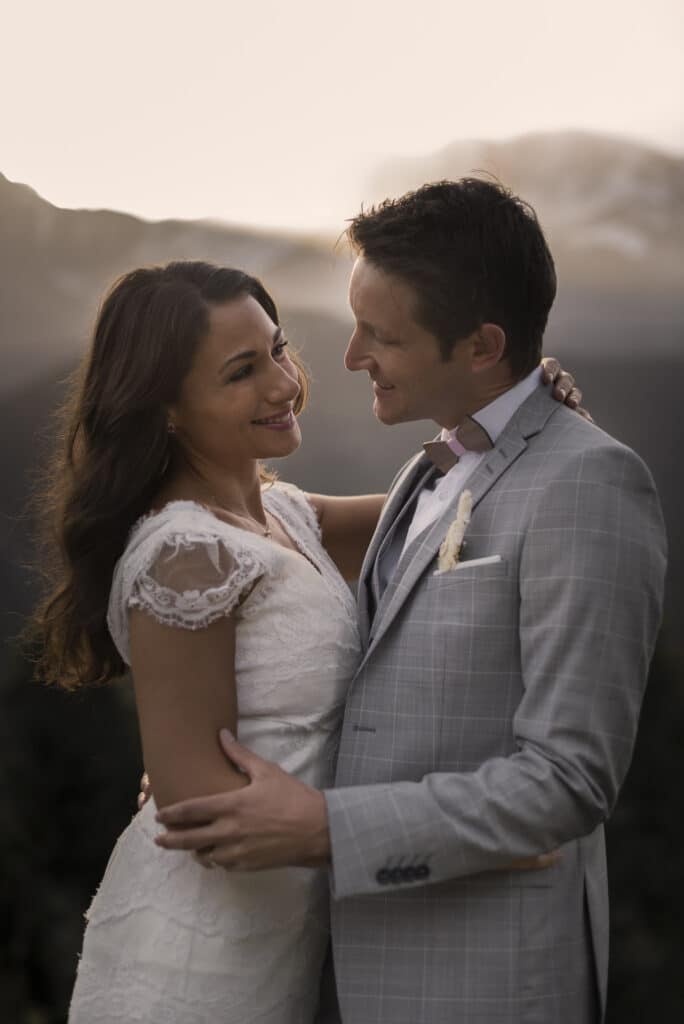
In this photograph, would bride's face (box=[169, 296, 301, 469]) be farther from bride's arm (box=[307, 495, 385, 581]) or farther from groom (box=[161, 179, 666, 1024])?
bride's arm (box=[307, 495, 385, 581])

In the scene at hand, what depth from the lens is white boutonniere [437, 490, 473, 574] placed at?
1.76 metres

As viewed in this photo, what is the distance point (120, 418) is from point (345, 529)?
68cm

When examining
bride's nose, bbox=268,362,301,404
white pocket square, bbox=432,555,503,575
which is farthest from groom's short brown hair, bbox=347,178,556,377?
white pocket square, bbox=432,555,503,575

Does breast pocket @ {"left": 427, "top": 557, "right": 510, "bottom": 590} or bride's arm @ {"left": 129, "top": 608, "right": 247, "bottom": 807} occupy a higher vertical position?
breast pocket @ {"left": 427, "top": 557, "right": 510, "bottom": 590}

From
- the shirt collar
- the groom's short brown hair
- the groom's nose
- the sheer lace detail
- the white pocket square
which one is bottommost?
the sheer lace detail

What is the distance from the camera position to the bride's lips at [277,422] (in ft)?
6.79

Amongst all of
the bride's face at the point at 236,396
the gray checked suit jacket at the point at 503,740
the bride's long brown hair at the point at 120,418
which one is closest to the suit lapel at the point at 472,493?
the gray checked suit jacket at the point at 503,740

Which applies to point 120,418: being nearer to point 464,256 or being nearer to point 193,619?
point 193,619

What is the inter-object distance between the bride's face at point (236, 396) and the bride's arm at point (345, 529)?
1.43 ft

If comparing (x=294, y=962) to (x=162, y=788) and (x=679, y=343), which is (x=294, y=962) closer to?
(x=162, y=788)

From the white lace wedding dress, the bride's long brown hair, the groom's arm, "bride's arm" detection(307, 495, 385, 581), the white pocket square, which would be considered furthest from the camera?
"bride's arm" detection(307, 495, 385, 581)

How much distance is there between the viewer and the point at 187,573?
1.79 m

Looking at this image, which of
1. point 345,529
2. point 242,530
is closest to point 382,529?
point 242,530

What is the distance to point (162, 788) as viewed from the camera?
5.75 feet
